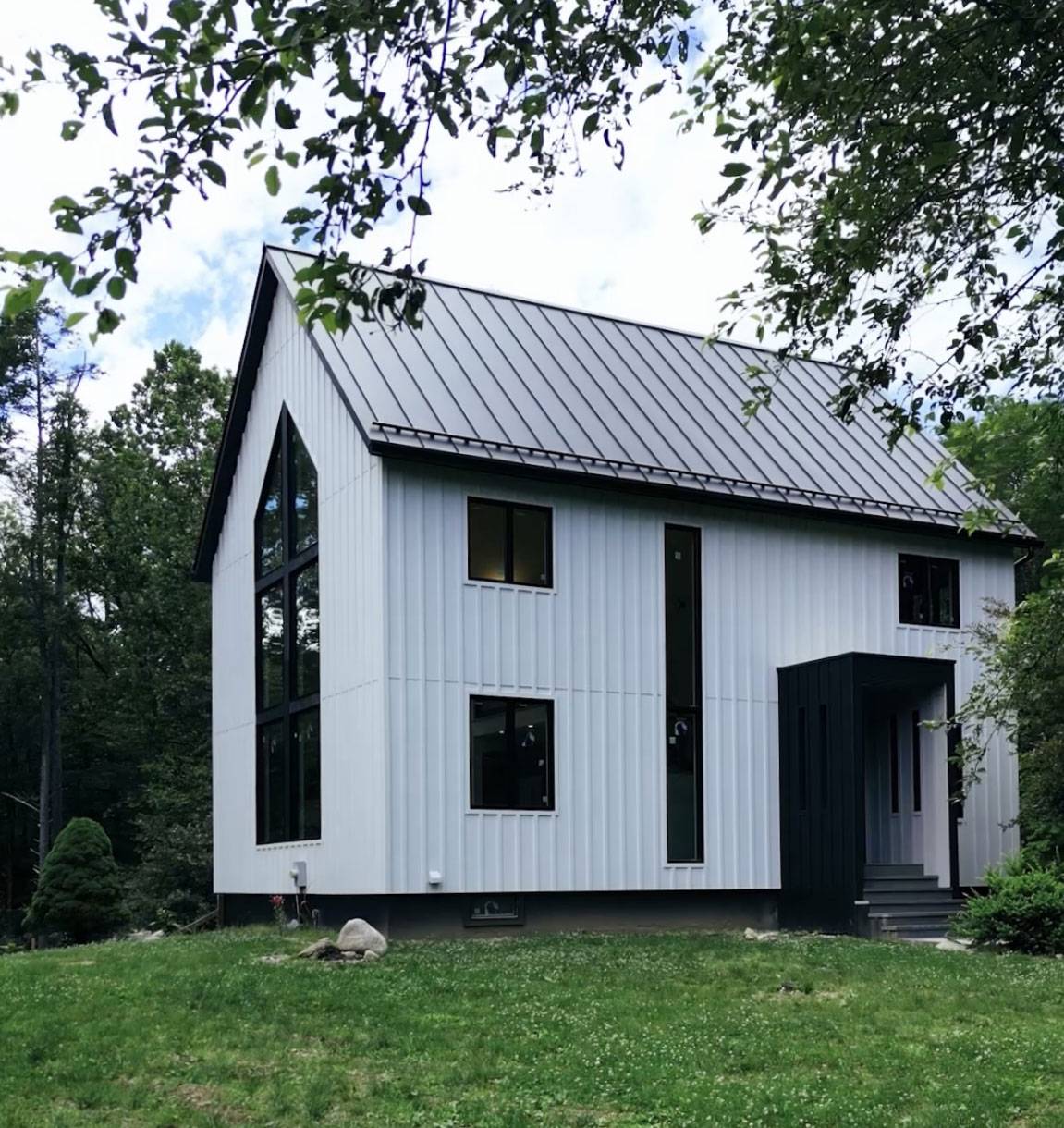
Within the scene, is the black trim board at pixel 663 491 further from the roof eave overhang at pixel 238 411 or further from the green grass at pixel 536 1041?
the green grass at pixel 536 1041

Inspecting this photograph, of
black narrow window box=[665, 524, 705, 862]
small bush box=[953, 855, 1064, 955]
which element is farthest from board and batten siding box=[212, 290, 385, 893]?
small bush box=[953, 855, 1064, 955]

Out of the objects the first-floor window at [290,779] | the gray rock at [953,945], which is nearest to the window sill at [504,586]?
the first-floor window at [290,779]

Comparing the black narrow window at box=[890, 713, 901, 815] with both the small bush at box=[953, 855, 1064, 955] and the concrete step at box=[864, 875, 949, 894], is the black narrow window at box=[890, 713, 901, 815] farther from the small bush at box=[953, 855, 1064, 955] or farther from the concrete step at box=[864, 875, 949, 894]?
the small bush at box=[953, 855, 1064, 955]

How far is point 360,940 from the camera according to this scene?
14406mm

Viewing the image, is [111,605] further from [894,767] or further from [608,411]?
[894,767]

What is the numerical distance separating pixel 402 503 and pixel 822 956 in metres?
7.04

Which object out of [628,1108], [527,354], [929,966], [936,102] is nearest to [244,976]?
[628,1108]

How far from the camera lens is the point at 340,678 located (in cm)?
1828

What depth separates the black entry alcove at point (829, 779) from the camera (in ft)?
58.7

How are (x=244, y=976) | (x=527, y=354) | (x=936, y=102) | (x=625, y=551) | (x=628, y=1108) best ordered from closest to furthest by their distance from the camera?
(x=936, y=102) < (x=628, y=1108) < (x=244, y=976) < (x=625, y=551) < (x=527, y=354)

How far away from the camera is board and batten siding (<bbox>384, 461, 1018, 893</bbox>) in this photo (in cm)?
1706

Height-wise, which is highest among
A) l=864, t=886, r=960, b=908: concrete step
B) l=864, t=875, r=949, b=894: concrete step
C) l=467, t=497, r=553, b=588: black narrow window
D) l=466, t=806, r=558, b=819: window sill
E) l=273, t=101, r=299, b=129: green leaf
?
l=273, t=101, r=299, b=129: green leaf

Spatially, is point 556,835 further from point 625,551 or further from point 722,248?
point 722,248

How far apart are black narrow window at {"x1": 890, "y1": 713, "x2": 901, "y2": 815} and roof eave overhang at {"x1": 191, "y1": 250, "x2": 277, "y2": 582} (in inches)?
430
